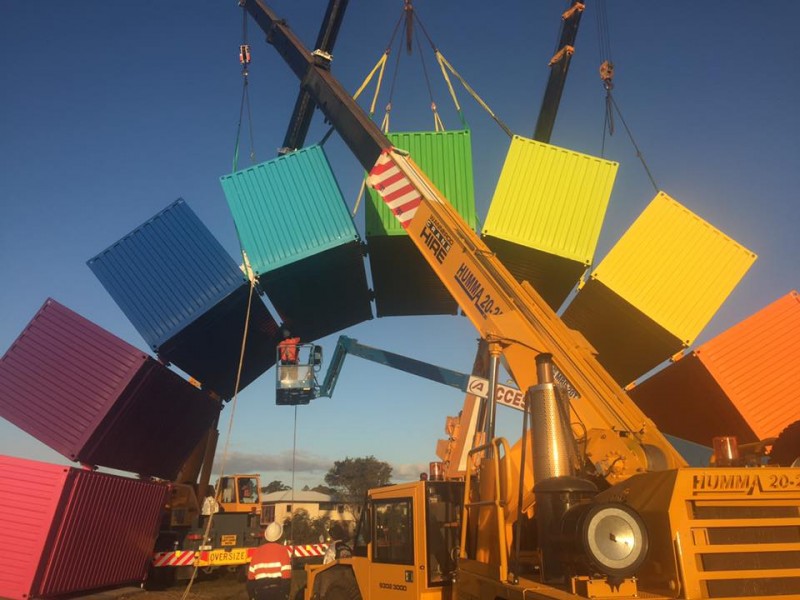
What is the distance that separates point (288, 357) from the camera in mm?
13695

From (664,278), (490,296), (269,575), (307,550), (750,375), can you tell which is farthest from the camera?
(307,550)

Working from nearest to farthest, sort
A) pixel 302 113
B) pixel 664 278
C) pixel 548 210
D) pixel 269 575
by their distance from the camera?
pixel 269 575
pixel 664 278
pixel 548 210
pixel 302 113

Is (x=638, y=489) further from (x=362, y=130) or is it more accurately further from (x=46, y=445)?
(x=46, y=445)

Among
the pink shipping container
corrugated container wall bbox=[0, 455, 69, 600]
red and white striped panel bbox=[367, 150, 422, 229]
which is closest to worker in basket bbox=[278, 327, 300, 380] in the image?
the pink shipping container

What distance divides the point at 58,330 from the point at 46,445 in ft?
7.31

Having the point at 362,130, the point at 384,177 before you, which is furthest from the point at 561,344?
the point at 362,130

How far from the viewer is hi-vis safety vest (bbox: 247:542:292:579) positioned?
24.6 ft

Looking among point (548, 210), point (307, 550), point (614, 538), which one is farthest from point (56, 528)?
point (548, 210)

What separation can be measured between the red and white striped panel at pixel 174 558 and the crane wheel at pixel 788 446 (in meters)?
12.3

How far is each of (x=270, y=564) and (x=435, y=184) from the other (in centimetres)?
832

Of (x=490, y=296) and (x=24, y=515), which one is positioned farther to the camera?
(x=24, y=515)

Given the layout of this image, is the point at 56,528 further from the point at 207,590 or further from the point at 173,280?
the point at 173,280

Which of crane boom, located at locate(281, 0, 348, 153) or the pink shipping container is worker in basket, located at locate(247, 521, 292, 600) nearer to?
the pink shipping container

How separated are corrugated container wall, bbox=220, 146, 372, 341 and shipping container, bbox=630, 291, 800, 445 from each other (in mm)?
7346
